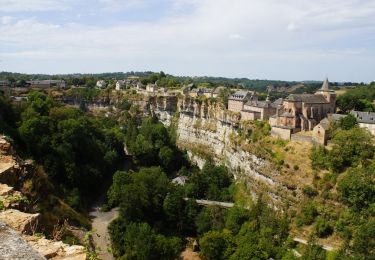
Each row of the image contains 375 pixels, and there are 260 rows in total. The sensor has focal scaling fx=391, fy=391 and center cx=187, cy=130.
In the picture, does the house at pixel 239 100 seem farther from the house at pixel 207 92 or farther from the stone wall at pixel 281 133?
the house at pixel 207 92

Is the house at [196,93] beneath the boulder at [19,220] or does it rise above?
above

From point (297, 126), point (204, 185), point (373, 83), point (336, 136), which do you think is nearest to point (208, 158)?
point (204, 185)

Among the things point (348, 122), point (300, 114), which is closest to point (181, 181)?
point (300, 114)

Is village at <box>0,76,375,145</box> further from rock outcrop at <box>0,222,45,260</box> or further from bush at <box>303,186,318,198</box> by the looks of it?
rock outcrop at <box>0,222,45,260</box>

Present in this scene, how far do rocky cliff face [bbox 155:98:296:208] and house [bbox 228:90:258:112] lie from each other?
5.33 feet

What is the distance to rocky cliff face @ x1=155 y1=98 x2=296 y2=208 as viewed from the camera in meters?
48.6

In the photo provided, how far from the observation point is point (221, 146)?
222 ft

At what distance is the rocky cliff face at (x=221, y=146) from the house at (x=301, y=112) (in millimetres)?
5310

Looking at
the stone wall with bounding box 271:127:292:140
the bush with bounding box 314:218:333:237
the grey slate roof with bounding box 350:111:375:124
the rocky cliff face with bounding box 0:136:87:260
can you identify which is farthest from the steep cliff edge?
the rocky cliff face with bounding box 0:136:87:260

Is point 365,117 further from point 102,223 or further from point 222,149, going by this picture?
point 102,223

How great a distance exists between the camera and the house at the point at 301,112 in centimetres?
5266

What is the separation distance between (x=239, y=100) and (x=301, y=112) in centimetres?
1319

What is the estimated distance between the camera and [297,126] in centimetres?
5334

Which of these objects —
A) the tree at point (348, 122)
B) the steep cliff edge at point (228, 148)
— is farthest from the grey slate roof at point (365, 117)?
the steep cliff edge at point (228, 148)
